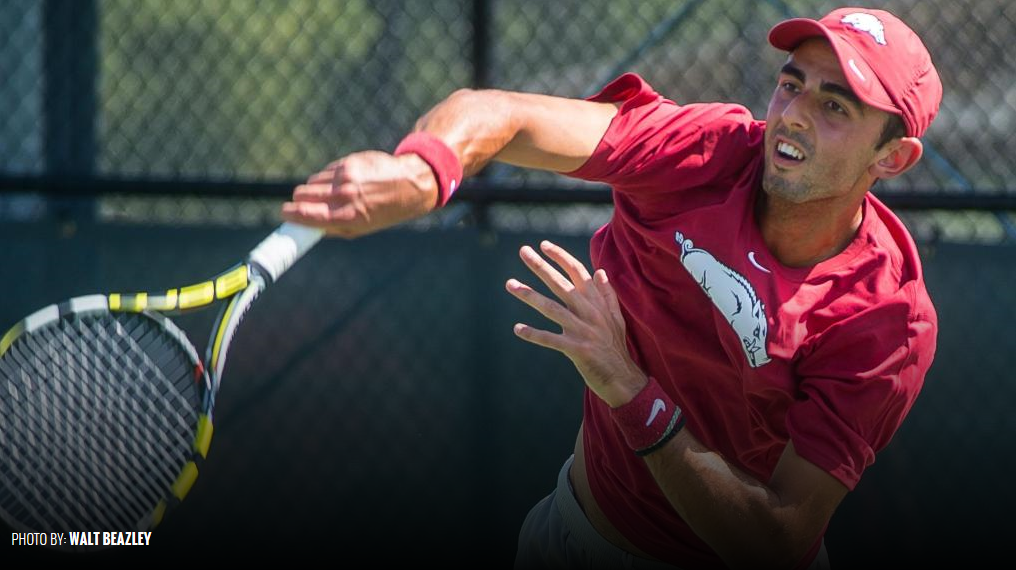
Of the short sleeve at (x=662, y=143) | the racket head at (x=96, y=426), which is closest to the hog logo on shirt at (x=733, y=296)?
the short sleeve at (x=662, y=143)

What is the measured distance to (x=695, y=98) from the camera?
11.6 feet

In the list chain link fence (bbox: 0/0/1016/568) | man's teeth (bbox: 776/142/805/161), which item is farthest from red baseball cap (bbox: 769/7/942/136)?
chain link fence (bbox: 0/0/1016/568)

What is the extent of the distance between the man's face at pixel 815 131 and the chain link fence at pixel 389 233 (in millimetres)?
1348

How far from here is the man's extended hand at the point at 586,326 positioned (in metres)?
1.96

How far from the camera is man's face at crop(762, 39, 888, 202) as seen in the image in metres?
2.13

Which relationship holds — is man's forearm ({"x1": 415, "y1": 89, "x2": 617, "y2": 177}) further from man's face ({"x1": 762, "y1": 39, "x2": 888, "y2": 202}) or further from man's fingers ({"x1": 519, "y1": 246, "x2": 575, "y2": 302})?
man's face ({"x1": 762, "y1": 39, "x2": 888, "y2": 202})

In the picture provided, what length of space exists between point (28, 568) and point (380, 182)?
2.65 meters

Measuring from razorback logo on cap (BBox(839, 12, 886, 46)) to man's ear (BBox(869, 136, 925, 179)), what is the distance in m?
0.19

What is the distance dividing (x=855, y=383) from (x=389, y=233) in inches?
68.9

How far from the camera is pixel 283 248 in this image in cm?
190

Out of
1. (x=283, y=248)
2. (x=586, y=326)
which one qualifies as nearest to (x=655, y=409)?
(x=586, y=326)

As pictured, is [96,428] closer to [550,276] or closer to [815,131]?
[550,276]

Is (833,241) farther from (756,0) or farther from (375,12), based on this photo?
(375,12)

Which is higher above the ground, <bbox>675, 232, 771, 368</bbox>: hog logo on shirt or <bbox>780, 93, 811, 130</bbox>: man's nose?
<bbox>780, 93, 811, 130</bbox>: man's nose
